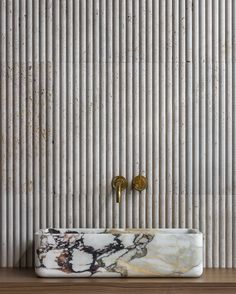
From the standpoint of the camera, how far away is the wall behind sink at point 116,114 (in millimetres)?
1756

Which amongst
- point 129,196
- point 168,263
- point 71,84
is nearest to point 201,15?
point 71,84

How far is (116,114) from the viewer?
1761 millimetres

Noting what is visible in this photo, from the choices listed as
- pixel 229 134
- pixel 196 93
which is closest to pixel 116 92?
pixel 196 93

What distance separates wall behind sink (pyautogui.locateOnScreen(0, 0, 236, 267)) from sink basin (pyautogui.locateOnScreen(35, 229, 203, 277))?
0.50 ft

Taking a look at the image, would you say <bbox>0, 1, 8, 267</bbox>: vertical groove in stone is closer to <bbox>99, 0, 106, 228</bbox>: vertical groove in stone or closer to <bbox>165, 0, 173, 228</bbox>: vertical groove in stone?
<bbox>99, 0, 106, 228</bbox>: vertical groove in stone

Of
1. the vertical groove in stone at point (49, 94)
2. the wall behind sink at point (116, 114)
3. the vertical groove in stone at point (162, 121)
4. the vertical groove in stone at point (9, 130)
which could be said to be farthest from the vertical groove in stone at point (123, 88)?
the vertical groove in stone at point (9, 130)

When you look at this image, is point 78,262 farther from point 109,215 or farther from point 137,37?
point 137,37

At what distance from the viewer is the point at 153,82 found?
1.76m

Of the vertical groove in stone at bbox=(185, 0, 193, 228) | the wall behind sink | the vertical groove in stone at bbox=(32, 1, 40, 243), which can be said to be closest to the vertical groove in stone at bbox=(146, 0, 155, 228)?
the wall behind sink

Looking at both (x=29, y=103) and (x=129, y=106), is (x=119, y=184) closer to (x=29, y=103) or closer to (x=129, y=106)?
(x=129, y=106)

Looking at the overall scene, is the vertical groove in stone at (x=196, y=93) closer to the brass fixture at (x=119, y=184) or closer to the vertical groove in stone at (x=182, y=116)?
the vertical groove in stone at (x=182, y=116)

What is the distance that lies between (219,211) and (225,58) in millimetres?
452

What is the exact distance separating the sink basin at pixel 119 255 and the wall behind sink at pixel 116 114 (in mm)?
151

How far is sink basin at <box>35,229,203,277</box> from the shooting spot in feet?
5.25
